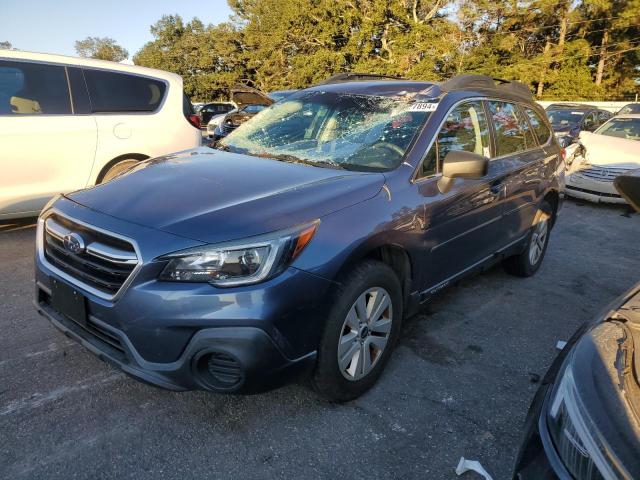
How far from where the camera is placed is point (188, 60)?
57.1 m

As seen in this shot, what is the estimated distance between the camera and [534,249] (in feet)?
14.8

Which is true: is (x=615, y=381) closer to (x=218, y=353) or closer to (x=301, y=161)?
(x=218, y=353)

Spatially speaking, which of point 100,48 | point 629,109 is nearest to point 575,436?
point 629,109

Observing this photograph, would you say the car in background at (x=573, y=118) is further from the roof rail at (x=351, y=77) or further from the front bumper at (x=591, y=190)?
the roof rail at (x=351, y=77)

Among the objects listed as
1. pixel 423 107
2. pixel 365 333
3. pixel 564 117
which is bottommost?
pixel 365 333

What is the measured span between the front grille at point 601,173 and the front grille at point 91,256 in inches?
313

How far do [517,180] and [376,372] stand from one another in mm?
2102

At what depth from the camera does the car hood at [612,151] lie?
25.5ft

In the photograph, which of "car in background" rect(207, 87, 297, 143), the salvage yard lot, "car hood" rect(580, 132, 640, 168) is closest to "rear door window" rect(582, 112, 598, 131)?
"car hood" rect(580, 132, 640, 168)

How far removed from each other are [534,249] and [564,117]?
9767 millimetres

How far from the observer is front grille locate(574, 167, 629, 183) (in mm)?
7672

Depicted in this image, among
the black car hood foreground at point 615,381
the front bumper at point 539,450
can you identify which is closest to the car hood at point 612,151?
the black car hood foreground at point 615,381

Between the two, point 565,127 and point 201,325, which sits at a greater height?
point 565,127

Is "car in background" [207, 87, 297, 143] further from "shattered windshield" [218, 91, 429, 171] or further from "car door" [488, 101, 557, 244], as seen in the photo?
"car door" [488, 101, 557, 244]
